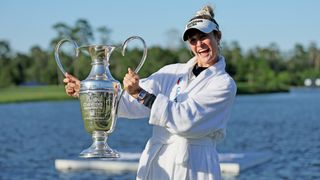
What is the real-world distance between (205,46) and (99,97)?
0.62 meters

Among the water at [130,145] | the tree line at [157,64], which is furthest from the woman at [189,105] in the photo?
the tree line at [157,64]

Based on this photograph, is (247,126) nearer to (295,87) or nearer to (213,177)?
(213,177)

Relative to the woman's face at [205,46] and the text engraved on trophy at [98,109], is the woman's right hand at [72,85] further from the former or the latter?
the woman's face at [205,46]

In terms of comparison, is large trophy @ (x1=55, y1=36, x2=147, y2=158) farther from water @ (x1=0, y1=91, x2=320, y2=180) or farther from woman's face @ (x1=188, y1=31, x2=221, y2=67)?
water @ (x1=0, y1=91, x2=320, y2=180)

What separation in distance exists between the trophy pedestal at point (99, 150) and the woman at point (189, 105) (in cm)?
17

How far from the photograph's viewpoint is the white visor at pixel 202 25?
3422 millimetres

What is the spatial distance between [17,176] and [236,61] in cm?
11594

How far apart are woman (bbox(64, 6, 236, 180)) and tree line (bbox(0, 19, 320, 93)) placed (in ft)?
216

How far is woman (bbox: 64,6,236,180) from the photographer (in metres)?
3.34

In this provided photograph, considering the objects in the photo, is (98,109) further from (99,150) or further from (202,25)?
(202,25)

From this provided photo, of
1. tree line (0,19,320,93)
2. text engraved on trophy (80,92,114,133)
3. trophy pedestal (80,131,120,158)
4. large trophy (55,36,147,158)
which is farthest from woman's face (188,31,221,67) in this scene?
tree line (0,19,320,93)

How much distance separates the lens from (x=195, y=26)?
11.3 feet

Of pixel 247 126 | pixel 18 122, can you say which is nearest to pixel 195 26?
pixel 247 126

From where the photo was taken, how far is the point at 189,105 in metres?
3.36
